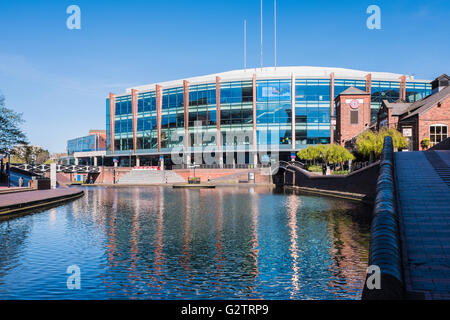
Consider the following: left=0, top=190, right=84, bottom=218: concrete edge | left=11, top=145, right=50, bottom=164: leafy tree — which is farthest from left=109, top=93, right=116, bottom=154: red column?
left=0, top=190, right=84, bottom=218: concrete edge

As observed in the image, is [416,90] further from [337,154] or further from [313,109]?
[337,154]

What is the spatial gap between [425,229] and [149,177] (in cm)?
7723

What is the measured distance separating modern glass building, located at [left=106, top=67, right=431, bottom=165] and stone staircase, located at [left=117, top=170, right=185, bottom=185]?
5.48 metres

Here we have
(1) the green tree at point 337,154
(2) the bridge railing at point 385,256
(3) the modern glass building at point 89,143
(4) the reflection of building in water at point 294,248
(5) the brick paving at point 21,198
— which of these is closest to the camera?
(2) the bridge railing at point 385,256

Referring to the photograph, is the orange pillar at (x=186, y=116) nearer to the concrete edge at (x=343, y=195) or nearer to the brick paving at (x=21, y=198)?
the concrete edge at (x=343, y=195)

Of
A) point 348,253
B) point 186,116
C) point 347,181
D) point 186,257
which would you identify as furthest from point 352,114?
point 186,257

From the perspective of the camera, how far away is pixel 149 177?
8494 centimetres

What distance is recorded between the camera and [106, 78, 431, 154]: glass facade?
79750mm

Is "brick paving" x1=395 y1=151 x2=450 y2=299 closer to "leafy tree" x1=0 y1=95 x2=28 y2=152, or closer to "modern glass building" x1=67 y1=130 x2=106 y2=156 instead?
"leafy tree" x1=0 y1=95 x2=28 y2=152

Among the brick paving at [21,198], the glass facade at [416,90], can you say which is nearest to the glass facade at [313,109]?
the glass facade at [416,90]

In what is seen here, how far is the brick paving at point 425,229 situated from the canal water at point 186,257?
2001 millimetres

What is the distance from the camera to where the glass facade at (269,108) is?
79.8 m

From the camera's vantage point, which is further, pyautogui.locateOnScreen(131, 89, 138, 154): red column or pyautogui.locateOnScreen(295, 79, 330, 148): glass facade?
pyautogui.locateOnScreen(131, 89, 138, 154): red column
